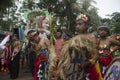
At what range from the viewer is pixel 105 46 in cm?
761

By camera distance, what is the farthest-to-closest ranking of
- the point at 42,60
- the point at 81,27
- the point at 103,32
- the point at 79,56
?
the point at 42,60
the point at 103,32
the point at 81,27
the point at 79,56

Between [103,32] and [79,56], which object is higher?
[103,32]

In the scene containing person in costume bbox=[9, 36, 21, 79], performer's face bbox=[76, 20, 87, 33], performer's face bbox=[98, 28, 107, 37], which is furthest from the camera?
person in costume bbox=[9, 36, 21, 79]

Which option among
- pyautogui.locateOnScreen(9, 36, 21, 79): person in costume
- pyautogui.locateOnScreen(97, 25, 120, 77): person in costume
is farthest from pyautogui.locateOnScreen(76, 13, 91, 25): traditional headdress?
pyautogui.locateOnScreen(9, 36, 21, 79): person in costume

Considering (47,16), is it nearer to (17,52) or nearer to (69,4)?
(17,52)

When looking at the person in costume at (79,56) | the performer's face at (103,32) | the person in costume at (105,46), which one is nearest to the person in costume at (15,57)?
the person in costume at (105,46)

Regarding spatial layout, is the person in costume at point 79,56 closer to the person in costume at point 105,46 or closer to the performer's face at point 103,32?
the person in costume at point 105,46

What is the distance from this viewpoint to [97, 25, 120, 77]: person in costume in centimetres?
727

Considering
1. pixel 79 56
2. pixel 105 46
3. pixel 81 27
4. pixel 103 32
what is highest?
pixel 103 32

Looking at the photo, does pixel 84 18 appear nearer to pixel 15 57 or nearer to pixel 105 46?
pixel 105 46

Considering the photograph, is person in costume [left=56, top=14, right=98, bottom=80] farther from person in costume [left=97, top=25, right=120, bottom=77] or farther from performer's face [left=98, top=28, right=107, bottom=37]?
performer's face [left=98, top=28, right=107, bottom=37]

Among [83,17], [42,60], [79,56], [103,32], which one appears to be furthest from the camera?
[42,60]

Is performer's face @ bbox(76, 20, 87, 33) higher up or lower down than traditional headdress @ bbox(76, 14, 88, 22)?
lower down

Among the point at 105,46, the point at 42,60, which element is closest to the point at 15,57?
the point at 42,60
